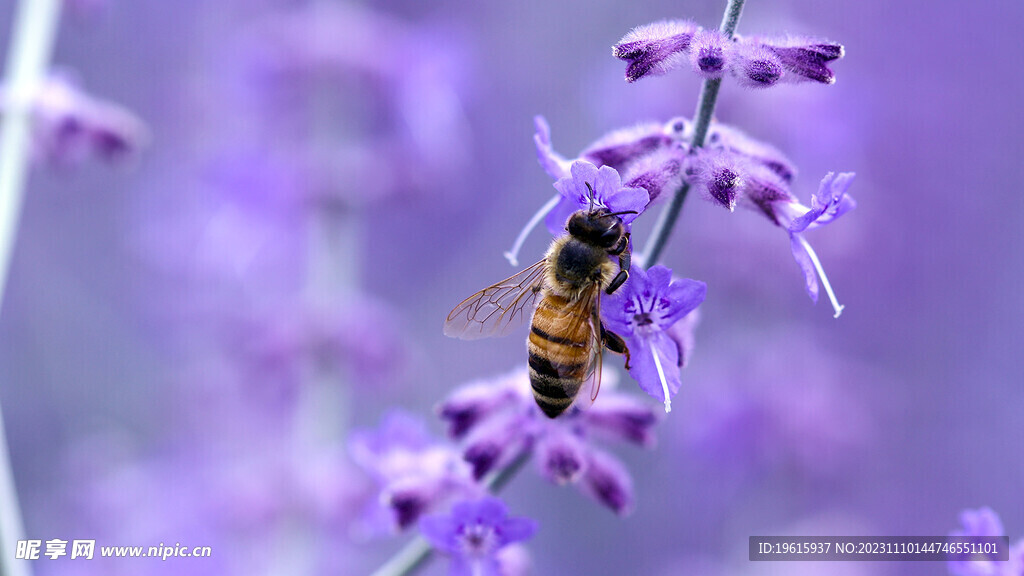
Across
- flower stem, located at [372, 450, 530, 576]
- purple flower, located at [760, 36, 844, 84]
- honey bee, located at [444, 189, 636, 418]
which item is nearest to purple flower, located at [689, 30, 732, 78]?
purple flower, located at [760, 36, 844, 84]

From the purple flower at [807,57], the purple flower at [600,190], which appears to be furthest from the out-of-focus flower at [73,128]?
the purple flower at [807,57]

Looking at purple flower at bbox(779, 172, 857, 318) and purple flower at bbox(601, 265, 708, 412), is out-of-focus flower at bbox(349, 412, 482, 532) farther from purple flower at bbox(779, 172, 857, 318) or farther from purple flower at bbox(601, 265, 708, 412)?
purple flower at bbox(779, 172, 857, 318)

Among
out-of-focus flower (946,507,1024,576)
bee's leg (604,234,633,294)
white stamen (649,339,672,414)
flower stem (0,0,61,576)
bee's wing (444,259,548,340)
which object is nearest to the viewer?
white stamen (649,339,672,414)

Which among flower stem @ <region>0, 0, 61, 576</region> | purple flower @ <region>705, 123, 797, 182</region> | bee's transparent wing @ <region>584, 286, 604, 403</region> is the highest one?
flower stem @ <region>0, 0, 61, 576</region>

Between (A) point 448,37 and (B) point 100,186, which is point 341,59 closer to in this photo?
(A) point 448,37

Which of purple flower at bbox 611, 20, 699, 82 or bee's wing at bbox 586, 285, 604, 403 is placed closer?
A: purple flower at bbox 611, 20, 699, 82

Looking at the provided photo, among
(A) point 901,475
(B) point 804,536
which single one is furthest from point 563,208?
(A) point 901,475

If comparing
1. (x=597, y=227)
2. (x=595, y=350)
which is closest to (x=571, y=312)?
(x=595, y=350)
